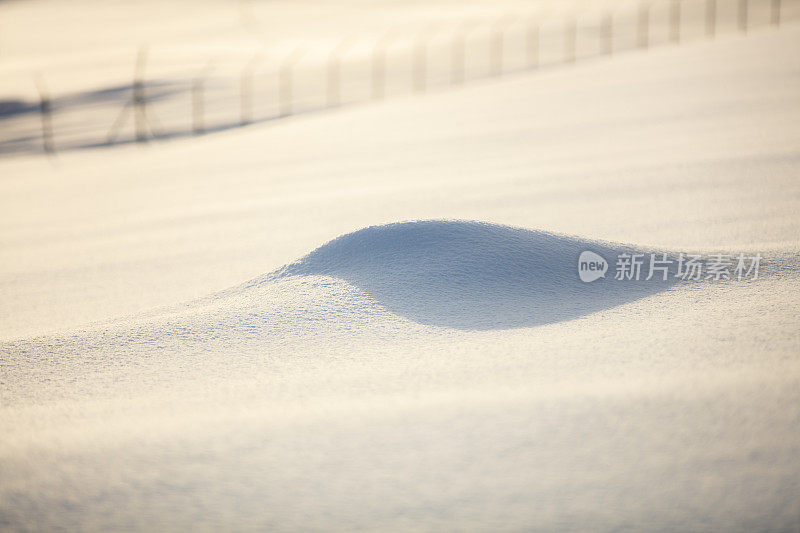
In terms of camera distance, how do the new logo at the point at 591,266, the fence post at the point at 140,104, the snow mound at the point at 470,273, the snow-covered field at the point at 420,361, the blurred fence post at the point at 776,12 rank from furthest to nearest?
the blurred fence post at the point at 776,12, the fence post at the point at 140,104, the new logo at the point at 591,266, the snow mound at the point at 470,273, the snow-covered field at the point at 420,361

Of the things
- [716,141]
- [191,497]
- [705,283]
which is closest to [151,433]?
[191,497]

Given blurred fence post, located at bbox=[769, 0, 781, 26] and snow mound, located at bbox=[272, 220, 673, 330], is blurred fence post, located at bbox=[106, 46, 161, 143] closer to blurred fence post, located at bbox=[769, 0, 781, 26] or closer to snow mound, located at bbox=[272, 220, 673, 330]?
snow mound, located at bbox=[272, 220, 673, 330]

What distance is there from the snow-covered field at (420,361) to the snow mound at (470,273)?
1 centimetres

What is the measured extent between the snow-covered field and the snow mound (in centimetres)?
1

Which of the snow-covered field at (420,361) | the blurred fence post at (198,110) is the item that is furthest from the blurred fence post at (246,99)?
the snow-covered field at (420,361)

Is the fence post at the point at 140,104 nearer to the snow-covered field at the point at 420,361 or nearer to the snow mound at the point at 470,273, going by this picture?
Result: the snow-covered field at the point at 420,361

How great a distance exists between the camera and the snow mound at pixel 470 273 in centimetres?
210

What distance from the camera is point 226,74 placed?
20781 millimetres

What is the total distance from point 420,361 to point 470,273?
558 millimetres

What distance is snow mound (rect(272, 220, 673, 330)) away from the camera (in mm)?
2098

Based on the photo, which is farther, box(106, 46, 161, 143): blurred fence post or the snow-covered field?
box(106, 46, 161, 143): blurred fence post

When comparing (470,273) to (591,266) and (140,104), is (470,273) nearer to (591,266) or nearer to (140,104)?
(591,266)

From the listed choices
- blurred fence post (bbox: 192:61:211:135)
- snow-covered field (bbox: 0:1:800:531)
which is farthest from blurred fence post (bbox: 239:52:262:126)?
snow-covered field (bbox: 0:1:800:531)

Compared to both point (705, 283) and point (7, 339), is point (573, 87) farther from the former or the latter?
point (7, 339)
